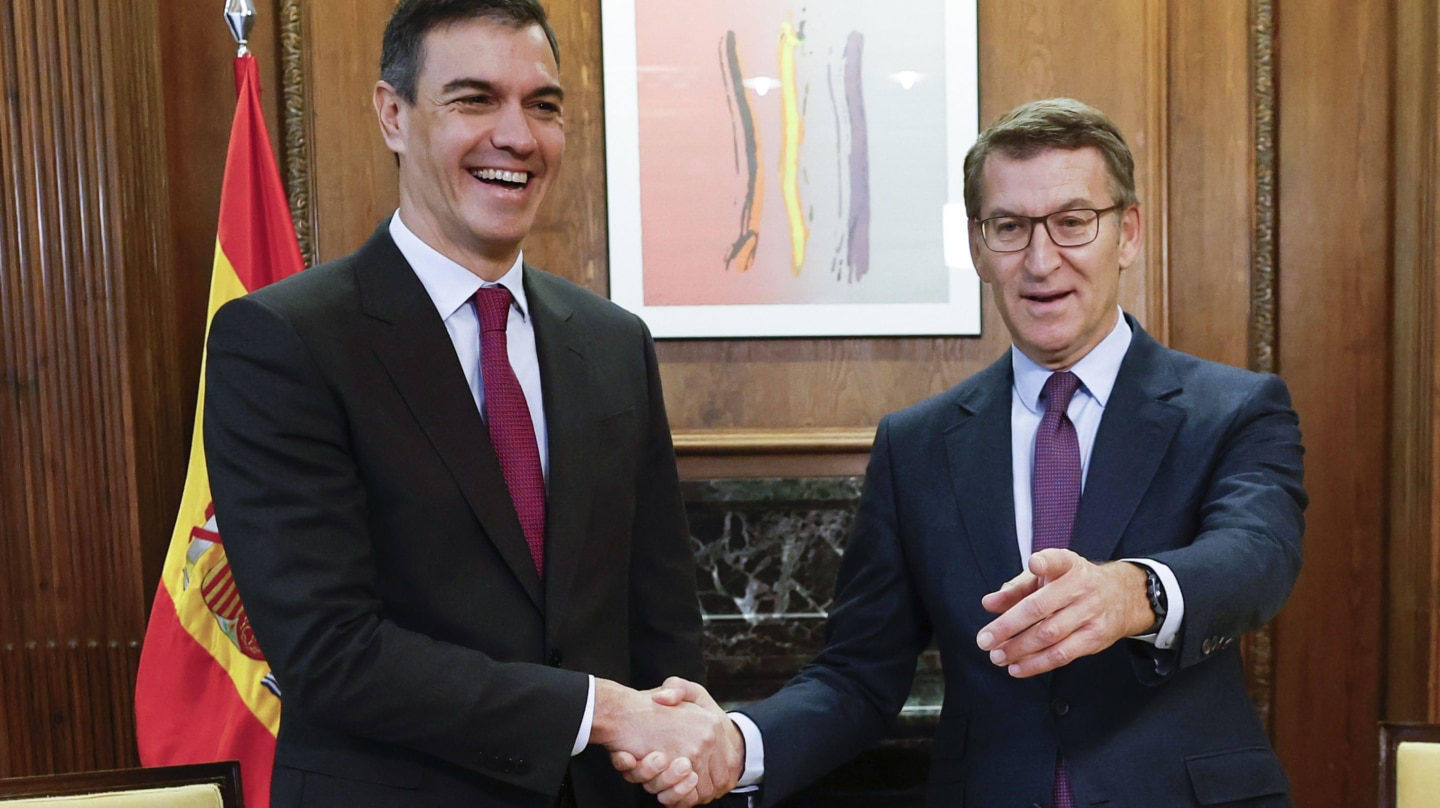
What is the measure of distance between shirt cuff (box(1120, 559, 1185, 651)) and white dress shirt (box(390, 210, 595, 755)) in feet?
2.75

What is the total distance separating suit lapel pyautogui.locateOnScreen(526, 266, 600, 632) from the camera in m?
1.75

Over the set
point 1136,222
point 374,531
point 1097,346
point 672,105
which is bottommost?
point 374,531

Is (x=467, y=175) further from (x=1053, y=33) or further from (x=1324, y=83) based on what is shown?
(x=1324, y=83)

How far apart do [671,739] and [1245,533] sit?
2.85 feet

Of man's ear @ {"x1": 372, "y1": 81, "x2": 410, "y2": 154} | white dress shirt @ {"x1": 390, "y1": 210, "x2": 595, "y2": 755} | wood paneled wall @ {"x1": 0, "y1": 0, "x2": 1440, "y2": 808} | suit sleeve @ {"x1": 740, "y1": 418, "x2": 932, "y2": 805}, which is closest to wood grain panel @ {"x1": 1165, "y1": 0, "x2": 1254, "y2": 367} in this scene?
wood paneled wall @ {"x1": 0, "y1": 0, "x2": 1440, "y2": 808}

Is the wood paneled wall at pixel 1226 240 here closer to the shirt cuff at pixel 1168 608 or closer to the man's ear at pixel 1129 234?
the man's ear at pixel 1129 234

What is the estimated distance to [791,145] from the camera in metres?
3.48

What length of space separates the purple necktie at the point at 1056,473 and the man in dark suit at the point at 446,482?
60 cm

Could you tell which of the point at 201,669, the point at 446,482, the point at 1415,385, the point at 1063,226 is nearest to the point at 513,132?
the point at 446,482

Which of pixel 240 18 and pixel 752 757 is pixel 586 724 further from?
pixel 240 18

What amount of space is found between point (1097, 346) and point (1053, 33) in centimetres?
Result: 183

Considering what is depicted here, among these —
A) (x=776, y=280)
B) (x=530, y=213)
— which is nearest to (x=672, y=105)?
(x=776, y=280)

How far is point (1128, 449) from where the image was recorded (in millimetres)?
1831

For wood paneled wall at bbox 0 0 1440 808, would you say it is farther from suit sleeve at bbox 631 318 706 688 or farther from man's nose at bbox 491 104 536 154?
man's nose at bbox 491 104 536 154
